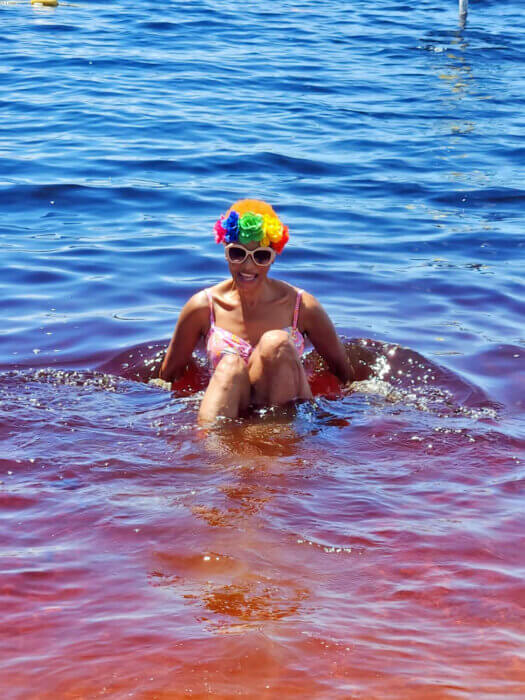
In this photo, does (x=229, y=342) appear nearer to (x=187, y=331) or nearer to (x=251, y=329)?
(x=251, y=329)

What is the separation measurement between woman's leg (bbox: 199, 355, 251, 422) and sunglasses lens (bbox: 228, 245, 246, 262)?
0.59m

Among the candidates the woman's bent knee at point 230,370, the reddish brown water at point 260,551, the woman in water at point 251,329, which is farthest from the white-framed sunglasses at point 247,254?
the reddish brown water at point 260,551

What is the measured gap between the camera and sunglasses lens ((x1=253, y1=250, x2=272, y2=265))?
557 cm

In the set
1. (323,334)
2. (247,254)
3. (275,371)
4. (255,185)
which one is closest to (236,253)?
(247,254)

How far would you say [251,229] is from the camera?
17.9 feet

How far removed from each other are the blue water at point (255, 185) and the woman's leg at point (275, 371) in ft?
1.67

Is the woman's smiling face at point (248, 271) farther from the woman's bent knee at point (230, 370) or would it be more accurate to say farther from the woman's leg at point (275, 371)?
the woman's bent knee at point (230, 370)

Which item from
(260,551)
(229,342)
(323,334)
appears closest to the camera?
(260,551)

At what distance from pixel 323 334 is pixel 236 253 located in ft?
2.74

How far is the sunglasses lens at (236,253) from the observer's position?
556 centimetres

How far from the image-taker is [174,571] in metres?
3.80

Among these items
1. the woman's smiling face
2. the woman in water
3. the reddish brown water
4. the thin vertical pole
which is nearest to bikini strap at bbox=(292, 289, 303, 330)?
the woman in water

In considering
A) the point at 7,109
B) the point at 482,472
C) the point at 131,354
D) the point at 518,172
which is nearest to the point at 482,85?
the point at 518,172

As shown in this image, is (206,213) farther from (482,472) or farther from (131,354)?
(482,472)
